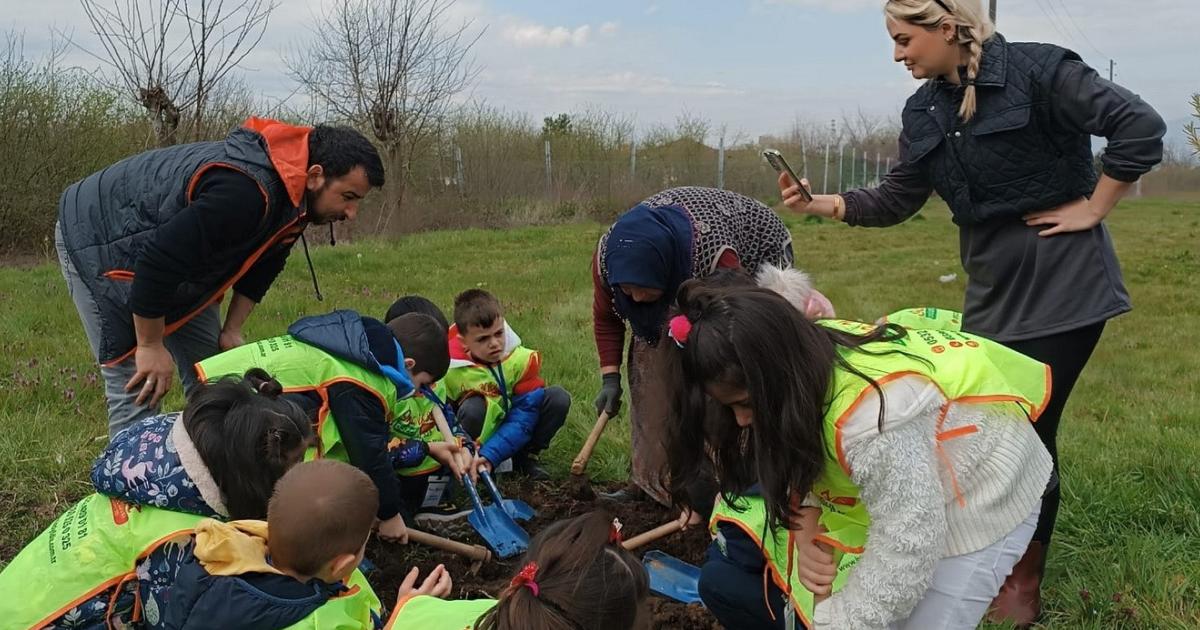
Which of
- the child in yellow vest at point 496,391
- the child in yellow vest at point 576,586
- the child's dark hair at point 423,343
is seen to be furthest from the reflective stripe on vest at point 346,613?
the child in yellow vest at point 496,391

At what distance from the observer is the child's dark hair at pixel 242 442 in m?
2.25

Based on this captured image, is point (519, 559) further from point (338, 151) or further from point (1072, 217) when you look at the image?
point (1072, 217)

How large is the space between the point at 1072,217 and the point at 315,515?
2058 mm

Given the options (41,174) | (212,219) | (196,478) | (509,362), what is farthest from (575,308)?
(41,174)

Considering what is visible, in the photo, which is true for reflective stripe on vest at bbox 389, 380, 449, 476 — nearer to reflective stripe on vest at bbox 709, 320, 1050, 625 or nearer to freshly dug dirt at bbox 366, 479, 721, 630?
freshly dug dirt at bbox 366, 479, 721, 630

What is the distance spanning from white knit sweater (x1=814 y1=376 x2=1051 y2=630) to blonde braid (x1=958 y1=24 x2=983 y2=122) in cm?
88

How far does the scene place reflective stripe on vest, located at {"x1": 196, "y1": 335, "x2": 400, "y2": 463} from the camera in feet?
9.09

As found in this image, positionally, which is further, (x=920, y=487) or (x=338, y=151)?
(x=338, y=151)

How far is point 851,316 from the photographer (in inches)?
315

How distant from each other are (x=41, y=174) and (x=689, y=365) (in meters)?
12.0

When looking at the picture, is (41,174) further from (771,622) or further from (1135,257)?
(1135,257)

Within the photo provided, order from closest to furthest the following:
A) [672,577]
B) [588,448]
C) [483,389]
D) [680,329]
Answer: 1. [680,329]
2. [672,577]
3. [588,448]
4. [483,389]

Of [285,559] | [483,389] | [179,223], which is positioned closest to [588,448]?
[483,389]

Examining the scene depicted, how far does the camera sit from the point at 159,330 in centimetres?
300
